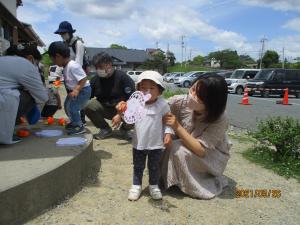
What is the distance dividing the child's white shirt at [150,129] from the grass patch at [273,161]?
5.89ft

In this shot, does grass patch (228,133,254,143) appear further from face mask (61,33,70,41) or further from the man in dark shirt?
face mask (61,33,70,41)

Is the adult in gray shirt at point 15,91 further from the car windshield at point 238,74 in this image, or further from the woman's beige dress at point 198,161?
the car windshield at point 238,74

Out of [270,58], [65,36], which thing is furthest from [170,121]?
[270,58]

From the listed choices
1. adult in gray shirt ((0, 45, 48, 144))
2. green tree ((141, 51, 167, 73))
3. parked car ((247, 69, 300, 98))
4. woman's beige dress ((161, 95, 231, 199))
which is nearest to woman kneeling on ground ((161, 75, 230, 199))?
woman's beige dress ((161, 95, 231, 199))

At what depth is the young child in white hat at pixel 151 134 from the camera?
296 cm

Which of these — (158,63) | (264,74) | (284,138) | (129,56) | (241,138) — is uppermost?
(129,56)

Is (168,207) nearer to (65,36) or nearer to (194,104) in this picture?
(194,104)

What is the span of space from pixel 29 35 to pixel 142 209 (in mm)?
20410

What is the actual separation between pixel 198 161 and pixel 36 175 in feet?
4.54

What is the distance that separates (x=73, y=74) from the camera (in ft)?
13.5

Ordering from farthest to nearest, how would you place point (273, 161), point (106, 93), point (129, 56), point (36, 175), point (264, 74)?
point (129, 56), point (264, 74), point (106, 93), point (273, 161), point (36, 175)

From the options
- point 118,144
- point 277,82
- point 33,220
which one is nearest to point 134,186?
point 33,220

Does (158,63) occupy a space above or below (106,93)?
above

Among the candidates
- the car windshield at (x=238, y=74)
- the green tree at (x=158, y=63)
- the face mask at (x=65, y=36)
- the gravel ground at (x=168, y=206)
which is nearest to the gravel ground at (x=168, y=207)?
the gravel ground at (x=168, y=206)
